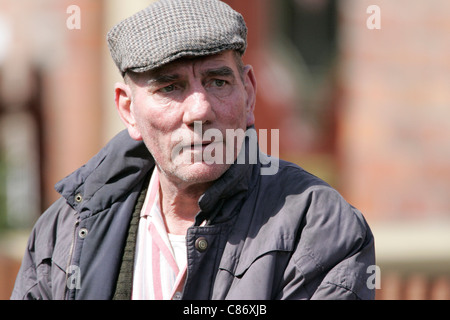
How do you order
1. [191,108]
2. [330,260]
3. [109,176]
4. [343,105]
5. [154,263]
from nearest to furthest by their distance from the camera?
1. [330,260]
2. [191,108]
3. [154,263]
4. [109,176]
5. [343,105]

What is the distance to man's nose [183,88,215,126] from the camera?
2.46m

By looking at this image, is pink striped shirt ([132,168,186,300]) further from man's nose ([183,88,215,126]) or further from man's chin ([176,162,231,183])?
man's nose ([183,88,215,126])

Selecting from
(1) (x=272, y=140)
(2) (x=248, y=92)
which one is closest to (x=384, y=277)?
(1) (x=272, y=140)

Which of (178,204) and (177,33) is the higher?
(177,33)

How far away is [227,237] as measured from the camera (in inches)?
99.0

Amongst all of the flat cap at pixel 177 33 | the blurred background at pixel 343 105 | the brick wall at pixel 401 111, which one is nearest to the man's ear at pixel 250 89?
the flat cap at pixel 177 33

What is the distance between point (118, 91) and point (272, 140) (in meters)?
0.72

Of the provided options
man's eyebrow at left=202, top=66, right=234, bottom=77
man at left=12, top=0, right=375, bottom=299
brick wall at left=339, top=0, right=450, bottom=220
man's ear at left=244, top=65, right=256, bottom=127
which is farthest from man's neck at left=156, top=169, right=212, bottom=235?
brick wall at left=339, top=0, right=450, bottom=220

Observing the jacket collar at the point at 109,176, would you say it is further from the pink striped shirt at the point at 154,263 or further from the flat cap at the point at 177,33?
the flat cap at the point at 177,33

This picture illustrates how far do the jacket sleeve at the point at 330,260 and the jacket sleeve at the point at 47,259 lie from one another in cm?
76

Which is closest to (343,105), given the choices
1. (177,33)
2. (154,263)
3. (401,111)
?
(401,111)

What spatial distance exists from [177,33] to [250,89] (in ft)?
1.34

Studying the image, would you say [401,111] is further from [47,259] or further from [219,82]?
[47,259]

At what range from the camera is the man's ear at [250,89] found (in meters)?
2.68
